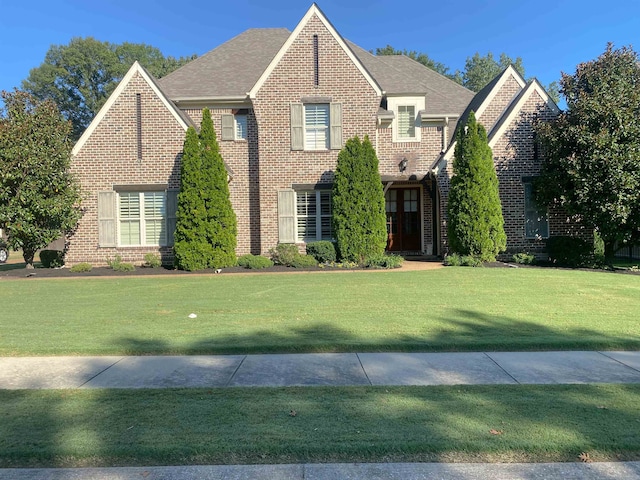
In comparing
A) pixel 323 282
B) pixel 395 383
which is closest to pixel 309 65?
pixel 323 282

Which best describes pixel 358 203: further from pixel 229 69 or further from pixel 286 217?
pixel 229 69

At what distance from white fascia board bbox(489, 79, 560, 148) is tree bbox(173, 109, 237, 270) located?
9.96 meters

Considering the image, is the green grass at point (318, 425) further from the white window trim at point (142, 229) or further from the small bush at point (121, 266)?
the white window trim at point (142, 229)

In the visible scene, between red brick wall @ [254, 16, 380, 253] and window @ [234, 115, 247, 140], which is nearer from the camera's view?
red brick wall @ [254, 16, 380, 253]

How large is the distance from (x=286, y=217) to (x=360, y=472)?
13.6 m

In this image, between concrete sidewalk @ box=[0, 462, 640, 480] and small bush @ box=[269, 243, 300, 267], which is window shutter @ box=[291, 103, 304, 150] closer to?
small bush @ box=[269, 243, 300, 267]

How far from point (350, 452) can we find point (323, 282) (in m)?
8.38

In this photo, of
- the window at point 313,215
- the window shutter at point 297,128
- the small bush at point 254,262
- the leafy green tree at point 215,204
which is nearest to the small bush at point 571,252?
the window at point 313,215

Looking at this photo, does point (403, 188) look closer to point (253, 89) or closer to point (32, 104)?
point (253, 89)

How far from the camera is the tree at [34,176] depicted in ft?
44.6

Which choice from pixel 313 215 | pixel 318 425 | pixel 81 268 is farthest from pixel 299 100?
pixel 318 425

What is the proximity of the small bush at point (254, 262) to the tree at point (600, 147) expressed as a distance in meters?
9.74

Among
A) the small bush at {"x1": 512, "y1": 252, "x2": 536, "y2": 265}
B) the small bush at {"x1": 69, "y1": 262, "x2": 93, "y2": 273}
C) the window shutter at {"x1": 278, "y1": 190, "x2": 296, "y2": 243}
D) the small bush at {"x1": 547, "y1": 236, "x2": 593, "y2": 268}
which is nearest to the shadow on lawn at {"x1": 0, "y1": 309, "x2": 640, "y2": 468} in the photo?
the small bush at {"x1": 69, "y1": 262, "x2": 93, "y2": 273}

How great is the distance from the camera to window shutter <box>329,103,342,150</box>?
1602 cm
